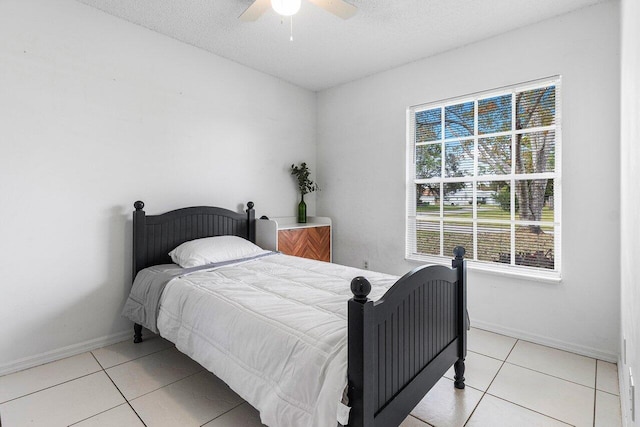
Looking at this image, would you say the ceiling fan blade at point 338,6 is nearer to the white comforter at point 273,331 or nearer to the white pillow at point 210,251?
the white comforter at point 273,331

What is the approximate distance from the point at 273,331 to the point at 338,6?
2.13 metres

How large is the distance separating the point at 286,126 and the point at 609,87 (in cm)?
312

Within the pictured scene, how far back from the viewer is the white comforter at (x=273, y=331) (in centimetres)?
131

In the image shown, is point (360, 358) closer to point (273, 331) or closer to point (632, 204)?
point (273, 331)

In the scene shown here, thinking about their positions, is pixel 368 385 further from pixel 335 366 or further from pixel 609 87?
pixel 609 87

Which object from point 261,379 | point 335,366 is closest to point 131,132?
point 261,379

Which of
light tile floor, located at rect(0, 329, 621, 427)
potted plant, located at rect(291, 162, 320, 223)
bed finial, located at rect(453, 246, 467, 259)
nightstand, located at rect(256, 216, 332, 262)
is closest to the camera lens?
light tile floor, located at rect(0, 329, 621, 427)

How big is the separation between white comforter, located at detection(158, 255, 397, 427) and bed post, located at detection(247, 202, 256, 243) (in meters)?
1.00

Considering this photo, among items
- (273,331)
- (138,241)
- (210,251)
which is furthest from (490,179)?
(138,241)

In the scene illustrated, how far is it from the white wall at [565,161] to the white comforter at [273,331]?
1406 mm

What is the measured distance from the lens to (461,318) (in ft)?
6.82

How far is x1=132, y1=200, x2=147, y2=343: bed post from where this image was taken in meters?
2.74

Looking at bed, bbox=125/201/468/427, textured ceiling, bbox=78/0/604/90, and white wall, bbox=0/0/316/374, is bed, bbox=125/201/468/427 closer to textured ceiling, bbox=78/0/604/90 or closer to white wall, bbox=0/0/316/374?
white wall, bbox=0/0/316/374

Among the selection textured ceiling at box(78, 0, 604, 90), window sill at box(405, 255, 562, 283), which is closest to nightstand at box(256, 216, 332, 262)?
window sill at box(405, 255, 562, 283)
